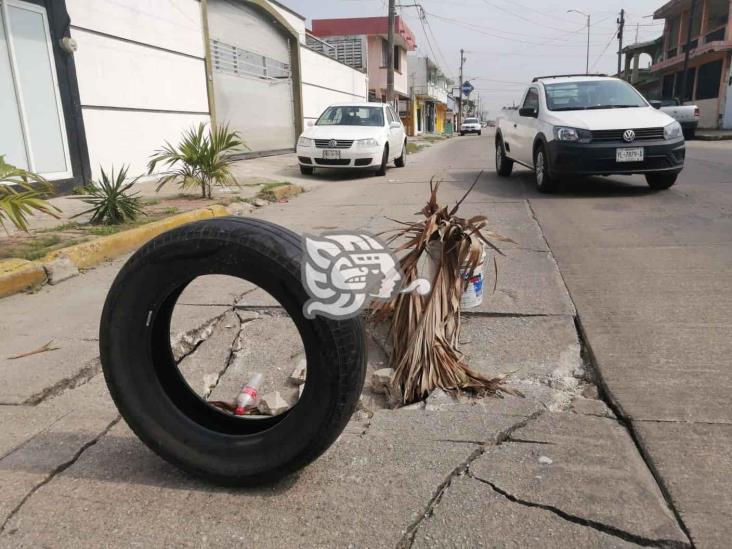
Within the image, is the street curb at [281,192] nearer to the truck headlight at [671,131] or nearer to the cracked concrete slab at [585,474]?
the truck headlight at [671,131]

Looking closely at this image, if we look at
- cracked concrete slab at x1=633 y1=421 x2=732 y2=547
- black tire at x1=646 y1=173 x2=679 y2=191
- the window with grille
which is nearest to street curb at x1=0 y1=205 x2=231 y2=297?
cracked concrete slab at x1=633 y1=421 x2=732 y2=547

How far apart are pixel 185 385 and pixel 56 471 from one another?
54cm

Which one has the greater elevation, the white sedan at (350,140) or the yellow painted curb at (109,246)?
the white sedan at (350,140)

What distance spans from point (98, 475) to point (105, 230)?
14.0 feet

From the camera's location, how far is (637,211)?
6.88 meters

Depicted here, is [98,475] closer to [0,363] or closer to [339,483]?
[339,483]

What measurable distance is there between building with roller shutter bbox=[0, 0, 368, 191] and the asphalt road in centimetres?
696

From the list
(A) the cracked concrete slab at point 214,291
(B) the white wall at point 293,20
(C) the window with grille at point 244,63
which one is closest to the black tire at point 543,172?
(A) the cracked concrete slab at point 214,291

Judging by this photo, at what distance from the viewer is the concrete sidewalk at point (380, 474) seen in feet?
5.61

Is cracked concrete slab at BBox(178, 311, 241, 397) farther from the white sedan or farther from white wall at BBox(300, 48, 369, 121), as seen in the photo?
white wall at BBox(300, 48, 369, 121)

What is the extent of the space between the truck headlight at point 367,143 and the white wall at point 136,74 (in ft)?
12.8

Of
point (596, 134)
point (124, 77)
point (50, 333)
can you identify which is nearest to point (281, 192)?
point (124, 77)

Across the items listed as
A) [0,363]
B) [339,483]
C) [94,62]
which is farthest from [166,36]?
[339,483]

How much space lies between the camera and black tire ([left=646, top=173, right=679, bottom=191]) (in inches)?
324
